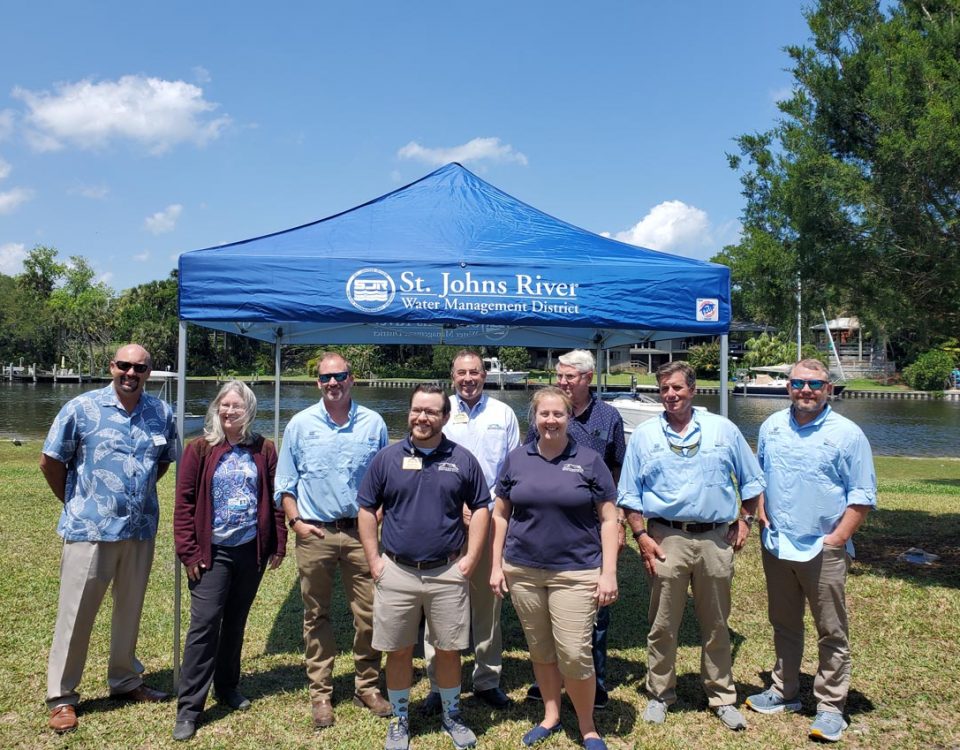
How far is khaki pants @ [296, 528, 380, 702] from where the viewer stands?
11.7 ft

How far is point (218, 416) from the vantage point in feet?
11.4

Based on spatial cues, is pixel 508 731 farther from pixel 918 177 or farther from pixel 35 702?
pixel 918 177

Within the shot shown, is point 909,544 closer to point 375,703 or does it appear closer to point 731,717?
point 731,717

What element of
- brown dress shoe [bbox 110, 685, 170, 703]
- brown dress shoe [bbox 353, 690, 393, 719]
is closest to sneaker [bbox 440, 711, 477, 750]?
brown dress shoe [bbox 353, 690, 393, 719]

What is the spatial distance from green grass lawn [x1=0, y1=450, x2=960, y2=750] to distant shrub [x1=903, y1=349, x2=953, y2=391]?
4999cm

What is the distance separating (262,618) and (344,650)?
844 mm

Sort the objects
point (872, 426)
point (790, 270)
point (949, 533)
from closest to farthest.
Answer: point (790, 270) → point (949, 533) → point (872, 426)

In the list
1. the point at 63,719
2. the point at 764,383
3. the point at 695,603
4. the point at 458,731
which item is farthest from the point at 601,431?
the point at 764,383

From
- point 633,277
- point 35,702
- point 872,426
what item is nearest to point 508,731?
point 35,702

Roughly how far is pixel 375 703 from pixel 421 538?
1.10 meters

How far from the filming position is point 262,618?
197 inches

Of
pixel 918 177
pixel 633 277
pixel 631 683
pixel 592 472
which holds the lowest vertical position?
pixel 631 683

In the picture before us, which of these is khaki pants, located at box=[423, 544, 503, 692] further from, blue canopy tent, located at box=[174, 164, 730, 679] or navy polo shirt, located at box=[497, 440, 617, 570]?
blue canopy tent, located at box=[174, 164, 730, 679]

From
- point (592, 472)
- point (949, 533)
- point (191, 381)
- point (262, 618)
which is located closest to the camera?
point (592, 472)
